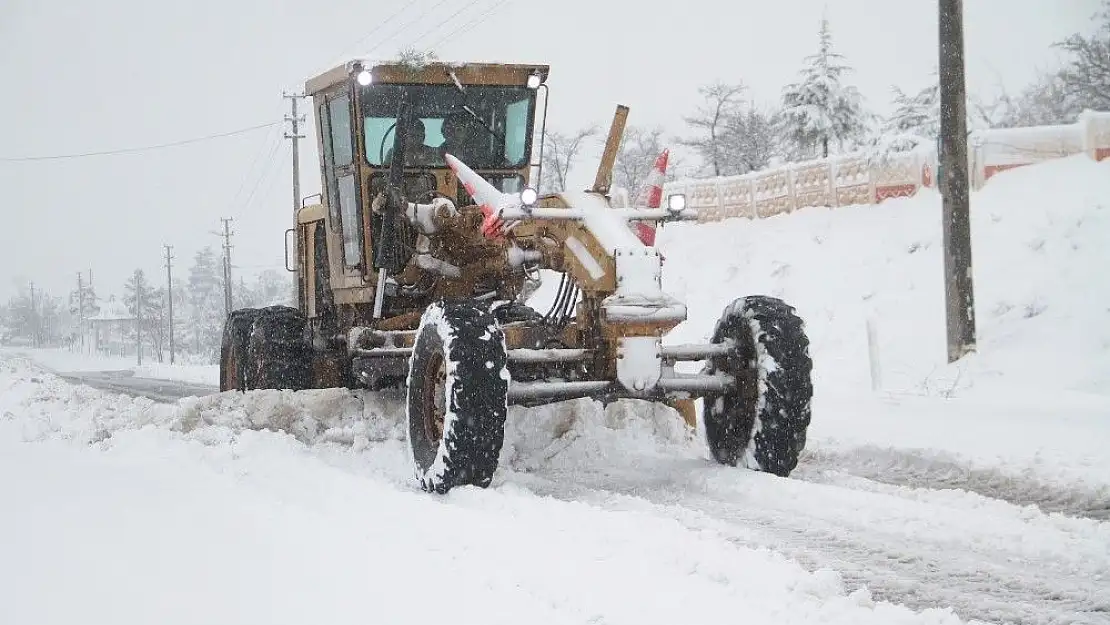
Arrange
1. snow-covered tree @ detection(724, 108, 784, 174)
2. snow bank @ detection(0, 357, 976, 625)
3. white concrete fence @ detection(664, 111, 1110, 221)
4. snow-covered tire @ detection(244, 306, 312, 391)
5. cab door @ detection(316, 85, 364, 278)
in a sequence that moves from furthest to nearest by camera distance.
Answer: snow-covered tree @ detection(724, 108, 784, 174) → white concrete fence @ detection(664, 111, 1110, 221) → snow-covered tire @ detection(244, 306, 312, 391) → cab door @ detection(316, 85, 364, 278) → snow bank @ detection(0, 357, 976, 625)

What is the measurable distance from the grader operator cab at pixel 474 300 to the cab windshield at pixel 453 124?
1cm

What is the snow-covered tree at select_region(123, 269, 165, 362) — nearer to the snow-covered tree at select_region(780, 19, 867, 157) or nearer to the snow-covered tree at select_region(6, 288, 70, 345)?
the snow-covered tree at select_region(6, 288, 70, 345)

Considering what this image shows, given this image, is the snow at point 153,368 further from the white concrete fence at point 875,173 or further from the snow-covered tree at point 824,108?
the snow-covered tree at point 824,108

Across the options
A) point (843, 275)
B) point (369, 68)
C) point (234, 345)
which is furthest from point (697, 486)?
point (843, 275)

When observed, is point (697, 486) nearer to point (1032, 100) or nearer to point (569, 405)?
point (569, 405)

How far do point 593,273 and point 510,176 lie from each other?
298 cm

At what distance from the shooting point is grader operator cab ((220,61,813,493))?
6605 millimetres

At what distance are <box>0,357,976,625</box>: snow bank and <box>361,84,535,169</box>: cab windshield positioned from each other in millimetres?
2663

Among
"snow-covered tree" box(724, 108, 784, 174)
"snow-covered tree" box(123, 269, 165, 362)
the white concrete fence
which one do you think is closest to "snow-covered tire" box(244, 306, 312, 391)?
the white concrete fence

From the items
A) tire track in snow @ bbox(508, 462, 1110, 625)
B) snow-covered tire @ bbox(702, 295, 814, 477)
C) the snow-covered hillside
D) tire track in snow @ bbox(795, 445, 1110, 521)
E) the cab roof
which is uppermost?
the cab roof

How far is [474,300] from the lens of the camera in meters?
7.92

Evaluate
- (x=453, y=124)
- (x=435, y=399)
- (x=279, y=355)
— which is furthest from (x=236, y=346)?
(x=435, y=399)

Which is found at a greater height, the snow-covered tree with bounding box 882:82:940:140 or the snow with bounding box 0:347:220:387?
the snow-covered tree with bounding box 882:82:940:140

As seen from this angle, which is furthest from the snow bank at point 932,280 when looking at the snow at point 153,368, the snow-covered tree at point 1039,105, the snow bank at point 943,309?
the snow-covered tree at point 1039,105
